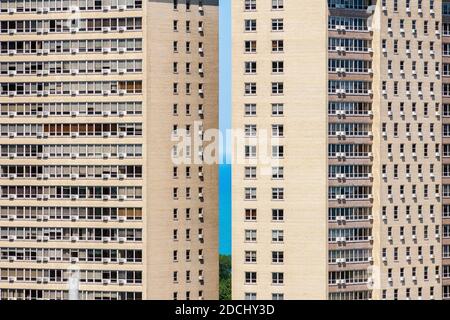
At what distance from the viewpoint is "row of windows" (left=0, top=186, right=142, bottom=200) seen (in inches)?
5153

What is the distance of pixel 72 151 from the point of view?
435ft

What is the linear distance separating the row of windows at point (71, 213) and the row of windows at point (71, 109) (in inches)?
329

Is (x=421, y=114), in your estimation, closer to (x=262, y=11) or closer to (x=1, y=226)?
(x=262, y=11)

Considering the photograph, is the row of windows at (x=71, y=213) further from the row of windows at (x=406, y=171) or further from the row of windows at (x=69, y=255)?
the row of windows at (x=406, y=171)

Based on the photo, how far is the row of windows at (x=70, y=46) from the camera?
428 ft

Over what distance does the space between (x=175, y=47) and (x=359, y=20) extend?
16248 mm

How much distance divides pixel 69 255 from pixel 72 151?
9.18 meters

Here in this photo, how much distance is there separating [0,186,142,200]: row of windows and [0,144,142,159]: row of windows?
2.78 meters

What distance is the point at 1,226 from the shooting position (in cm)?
13475

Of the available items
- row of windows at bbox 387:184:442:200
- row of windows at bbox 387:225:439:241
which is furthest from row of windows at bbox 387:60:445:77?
row of windows at bbox 387:225:439:241

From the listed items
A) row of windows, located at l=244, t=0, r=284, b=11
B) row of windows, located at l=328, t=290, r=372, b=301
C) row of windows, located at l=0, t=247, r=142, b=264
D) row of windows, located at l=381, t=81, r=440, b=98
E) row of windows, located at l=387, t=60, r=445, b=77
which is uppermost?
row of windows, located at l=244, t=0, r=284, b=11

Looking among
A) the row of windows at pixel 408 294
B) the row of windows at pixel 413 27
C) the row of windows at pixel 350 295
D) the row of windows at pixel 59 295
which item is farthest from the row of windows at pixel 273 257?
the row of windows at pixel 413 27

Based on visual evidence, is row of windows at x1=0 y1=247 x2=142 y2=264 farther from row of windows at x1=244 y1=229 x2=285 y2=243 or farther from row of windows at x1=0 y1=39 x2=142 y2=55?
row of windows at x1=0 y1=39 x2=142 y2=55
